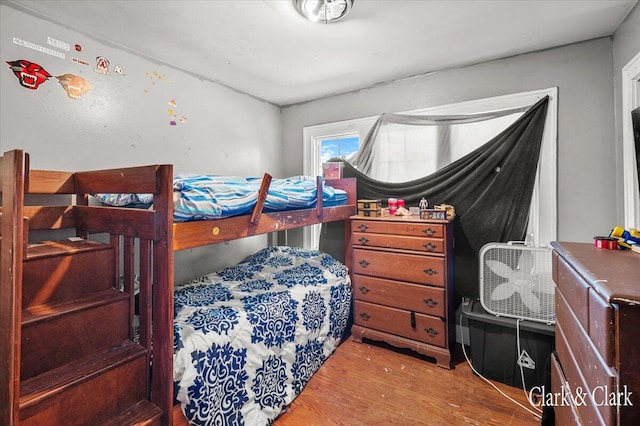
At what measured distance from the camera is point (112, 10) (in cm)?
167

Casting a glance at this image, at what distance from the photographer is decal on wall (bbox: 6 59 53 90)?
1639 mm

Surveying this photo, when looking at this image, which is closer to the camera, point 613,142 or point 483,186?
point 613,142

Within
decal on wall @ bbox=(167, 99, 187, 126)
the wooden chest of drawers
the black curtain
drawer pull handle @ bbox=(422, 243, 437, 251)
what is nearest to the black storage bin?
the wooden chest of drawers

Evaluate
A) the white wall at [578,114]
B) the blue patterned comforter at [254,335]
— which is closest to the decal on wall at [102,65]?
the blue patterned comforter at [254,335]

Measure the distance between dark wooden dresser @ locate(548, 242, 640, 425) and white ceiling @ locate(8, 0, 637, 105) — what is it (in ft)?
4.86

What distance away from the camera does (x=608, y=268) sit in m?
0.90

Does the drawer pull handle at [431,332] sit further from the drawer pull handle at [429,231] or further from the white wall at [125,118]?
the white wall at [125,118]

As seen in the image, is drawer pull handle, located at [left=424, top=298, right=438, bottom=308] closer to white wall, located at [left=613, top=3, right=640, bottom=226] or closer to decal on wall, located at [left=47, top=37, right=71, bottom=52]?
white wall, located at [left=613, top=3, right=640, bottom=226]

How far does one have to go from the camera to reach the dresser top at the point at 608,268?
27.2 inches

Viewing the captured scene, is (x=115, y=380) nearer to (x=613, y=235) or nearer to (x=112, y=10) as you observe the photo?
(x=112, y=10)

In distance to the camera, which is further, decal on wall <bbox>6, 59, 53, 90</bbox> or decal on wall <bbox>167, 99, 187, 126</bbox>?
decal on wall <bbox>167, 99, 187, 126</bbox>

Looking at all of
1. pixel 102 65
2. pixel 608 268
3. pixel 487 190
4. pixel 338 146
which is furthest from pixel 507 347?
pixel 102 65

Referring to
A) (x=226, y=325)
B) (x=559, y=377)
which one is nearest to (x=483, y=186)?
(x=559, y=377)

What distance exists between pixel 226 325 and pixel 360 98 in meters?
2.49
